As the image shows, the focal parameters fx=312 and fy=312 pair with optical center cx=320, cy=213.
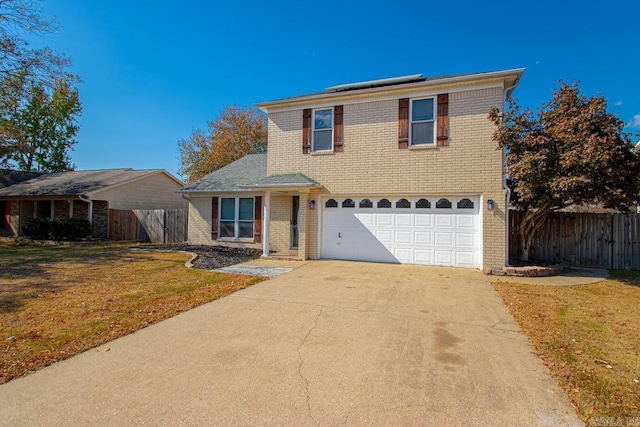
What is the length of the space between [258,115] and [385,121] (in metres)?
23.5

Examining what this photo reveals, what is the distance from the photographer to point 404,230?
10.3m

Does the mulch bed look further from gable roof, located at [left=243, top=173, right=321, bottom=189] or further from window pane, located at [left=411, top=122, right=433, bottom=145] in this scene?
window pane, located at [left=411, top=122, right=433, bottom=145]

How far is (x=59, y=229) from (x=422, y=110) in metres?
19.0

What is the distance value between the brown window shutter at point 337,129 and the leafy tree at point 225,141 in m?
21.1

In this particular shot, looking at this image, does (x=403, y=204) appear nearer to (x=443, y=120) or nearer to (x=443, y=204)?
(x=443, y=204)

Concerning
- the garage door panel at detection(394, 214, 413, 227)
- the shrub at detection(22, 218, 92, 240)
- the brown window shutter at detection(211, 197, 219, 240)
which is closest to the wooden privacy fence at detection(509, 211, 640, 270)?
the garage door panel at detection(394, 214, 413, 227)

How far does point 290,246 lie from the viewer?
1258 centimetres

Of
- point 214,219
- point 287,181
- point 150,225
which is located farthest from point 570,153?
point 150,225

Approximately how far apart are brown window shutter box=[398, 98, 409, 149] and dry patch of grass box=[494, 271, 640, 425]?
510 centimetres

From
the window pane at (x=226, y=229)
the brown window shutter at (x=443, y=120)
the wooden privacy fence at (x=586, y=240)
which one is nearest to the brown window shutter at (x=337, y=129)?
the brown window shutter at (x=443, y=120)

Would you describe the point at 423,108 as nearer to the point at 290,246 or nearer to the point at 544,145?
the point at 544,145

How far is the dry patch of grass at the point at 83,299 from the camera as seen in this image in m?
3.92

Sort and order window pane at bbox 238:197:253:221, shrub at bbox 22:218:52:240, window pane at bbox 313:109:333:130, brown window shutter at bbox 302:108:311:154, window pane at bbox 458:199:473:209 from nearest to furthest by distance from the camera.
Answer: window pane at bbox 458:199:473:209 < window pane at bbox 313:109:333:130 < brown window shutter at bbox 302:108:311:154 < window pane at bbox 238:197:253:221 < shrub at bbox 22:218:52:240

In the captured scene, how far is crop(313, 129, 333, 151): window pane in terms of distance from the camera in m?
11.3
